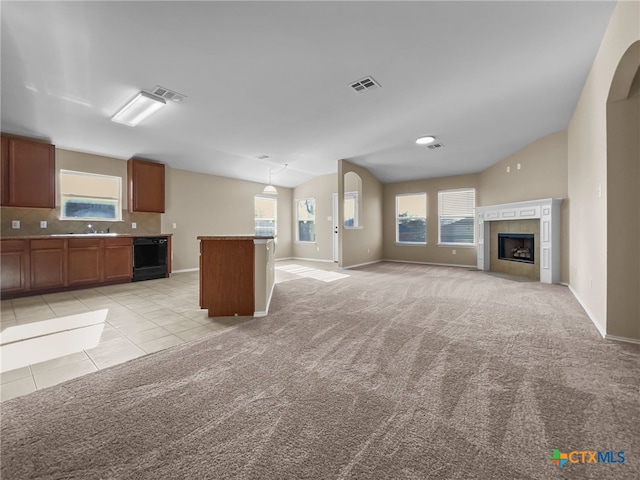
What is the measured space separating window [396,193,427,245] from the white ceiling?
297cm

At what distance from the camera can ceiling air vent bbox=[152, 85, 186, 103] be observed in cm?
350

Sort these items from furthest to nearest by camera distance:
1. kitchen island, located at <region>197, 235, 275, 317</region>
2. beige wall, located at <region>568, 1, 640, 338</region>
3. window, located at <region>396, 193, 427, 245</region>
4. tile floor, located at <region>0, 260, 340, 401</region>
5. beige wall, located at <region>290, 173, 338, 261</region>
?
beige wall, located at <region>290, 173, 338, 261</region>, window, located at <region>396, 193, 427, 245</region>, kitchen island, located at <region>197, 235, 275, 317</region>, beige wall, located at <region>568, 1, 640, 338</region>, tile floor, located at <region>0, 260, 340, 401</region>

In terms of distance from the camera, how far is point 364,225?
801cm

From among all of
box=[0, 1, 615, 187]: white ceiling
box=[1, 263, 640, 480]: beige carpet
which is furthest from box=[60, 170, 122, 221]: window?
box=[1, 263, 640, 480]: beige carpet

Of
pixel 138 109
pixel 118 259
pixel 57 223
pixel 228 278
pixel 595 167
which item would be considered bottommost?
pixel 228 278

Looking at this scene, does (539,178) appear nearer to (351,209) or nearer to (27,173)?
(351,209)

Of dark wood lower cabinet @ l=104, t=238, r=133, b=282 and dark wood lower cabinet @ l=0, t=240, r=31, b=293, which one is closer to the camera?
dark wood lower cabinet @ l=0, t=240, r=31, b=293

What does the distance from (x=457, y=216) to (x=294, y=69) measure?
20.9ft

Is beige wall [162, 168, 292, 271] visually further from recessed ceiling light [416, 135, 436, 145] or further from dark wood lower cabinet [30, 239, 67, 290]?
recessed ceiling light [416, 135, 436, 145]

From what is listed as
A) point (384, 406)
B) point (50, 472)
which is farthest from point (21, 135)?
point (384, 406)

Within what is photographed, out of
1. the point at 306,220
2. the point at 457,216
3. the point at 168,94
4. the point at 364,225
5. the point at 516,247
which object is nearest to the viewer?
the point at 168,94

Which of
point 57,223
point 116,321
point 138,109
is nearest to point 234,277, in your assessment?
point 116,321

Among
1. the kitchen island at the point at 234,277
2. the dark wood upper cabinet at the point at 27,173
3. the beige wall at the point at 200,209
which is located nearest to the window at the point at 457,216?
the beige wall at the point at 200,209

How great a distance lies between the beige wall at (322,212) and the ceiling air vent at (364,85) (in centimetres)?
473
